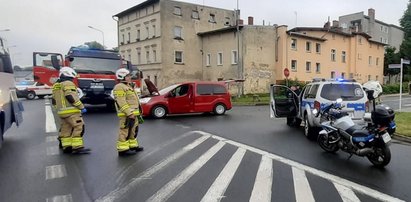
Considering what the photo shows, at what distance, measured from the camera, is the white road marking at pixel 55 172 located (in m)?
5.89

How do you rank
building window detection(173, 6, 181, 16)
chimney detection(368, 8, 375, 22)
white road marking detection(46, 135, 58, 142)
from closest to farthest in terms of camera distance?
1. white road marking detection(46, 135, 58, 142)
2. building window detection(173, 6, 181, 16)
3. chimney detection(368, 8, 375, 22)

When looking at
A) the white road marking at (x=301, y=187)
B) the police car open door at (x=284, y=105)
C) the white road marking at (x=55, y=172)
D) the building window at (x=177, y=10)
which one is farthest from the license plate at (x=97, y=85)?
the building window at (x=177, y=10)

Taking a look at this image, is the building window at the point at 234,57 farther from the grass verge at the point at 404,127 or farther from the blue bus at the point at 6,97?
the blue bus at the point at 6,97

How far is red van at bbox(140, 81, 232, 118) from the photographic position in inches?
610

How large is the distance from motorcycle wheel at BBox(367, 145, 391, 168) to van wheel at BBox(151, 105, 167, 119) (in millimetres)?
10105

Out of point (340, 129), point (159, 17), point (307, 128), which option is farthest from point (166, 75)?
point (340, 129)

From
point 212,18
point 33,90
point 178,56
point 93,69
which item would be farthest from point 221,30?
point 93,69

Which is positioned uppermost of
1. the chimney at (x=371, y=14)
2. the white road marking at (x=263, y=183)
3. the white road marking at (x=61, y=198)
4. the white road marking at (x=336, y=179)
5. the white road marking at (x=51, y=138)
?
the chimney at (x=371, y=14)

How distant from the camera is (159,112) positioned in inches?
613

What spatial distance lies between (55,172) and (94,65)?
36.6 ft

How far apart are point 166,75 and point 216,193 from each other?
38.8 meters

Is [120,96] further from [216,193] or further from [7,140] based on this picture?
[7,140]

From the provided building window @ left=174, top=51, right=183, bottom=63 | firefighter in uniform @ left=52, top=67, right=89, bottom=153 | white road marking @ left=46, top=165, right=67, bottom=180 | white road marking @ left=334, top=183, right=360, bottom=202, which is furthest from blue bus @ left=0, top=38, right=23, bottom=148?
building window @ left=174, top=51, right=183, bottom=63

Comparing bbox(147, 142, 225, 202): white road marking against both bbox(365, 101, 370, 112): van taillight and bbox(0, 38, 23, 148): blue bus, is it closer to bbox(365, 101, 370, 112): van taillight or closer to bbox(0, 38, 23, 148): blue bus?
bbox(0, 38, 23, 148): blue bus
